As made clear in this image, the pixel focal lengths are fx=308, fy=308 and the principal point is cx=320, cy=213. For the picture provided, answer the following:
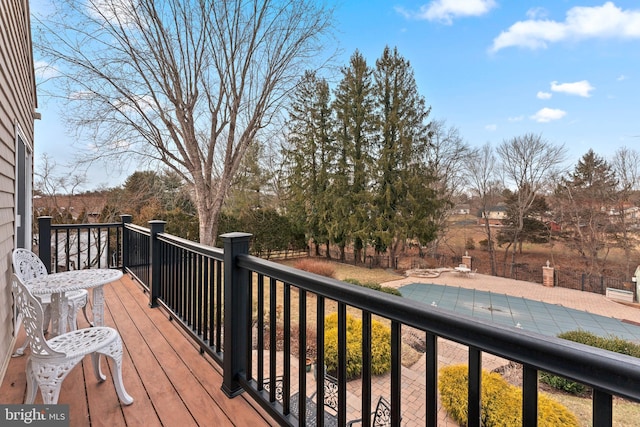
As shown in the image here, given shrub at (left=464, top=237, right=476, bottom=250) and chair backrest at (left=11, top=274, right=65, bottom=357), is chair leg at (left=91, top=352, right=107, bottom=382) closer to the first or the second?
chair backrest at (left=11, top=274, right=65, bottom=357)

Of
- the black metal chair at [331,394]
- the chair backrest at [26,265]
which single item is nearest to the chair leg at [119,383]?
the chair backrest at [26,265]

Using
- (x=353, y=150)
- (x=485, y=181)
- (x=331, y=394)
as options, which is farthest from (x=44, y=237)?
(x=485, y=181)

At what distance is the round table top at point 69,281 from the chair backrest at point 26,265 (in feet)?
0.28

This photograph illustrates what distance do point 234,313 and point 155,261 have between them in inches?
77.4

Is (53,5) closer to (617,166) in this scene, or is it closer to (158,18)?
(158,18)

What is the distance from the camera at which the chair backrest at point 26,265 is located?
90.7 inches

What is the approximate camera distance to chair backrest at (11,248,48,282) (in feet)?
7.56

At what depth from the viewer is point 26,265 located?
247cm

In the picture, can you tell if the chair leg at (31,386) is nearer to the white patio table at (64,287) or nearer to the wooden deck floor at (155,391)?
the wooden deck floor at (155,391)

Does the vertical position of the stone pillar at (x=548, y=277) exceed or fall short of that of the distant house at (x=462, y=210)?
it falls short

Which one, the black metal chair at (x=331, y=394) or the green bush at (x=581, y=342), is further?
the green bush at (x=581, y=342)

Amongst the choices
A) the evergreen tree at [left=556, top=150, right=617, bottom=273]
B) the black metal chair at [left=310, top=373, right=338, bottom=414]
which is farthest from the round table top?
the evergreen tree at [left=556, top=150, right=617, bottom=273]

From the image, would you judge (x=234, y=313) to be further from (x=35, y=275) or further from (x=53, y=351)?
(x=35, y=275)

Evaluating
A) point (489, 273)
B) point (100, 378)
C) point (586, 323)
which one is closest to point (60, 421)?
point (100, 378)
